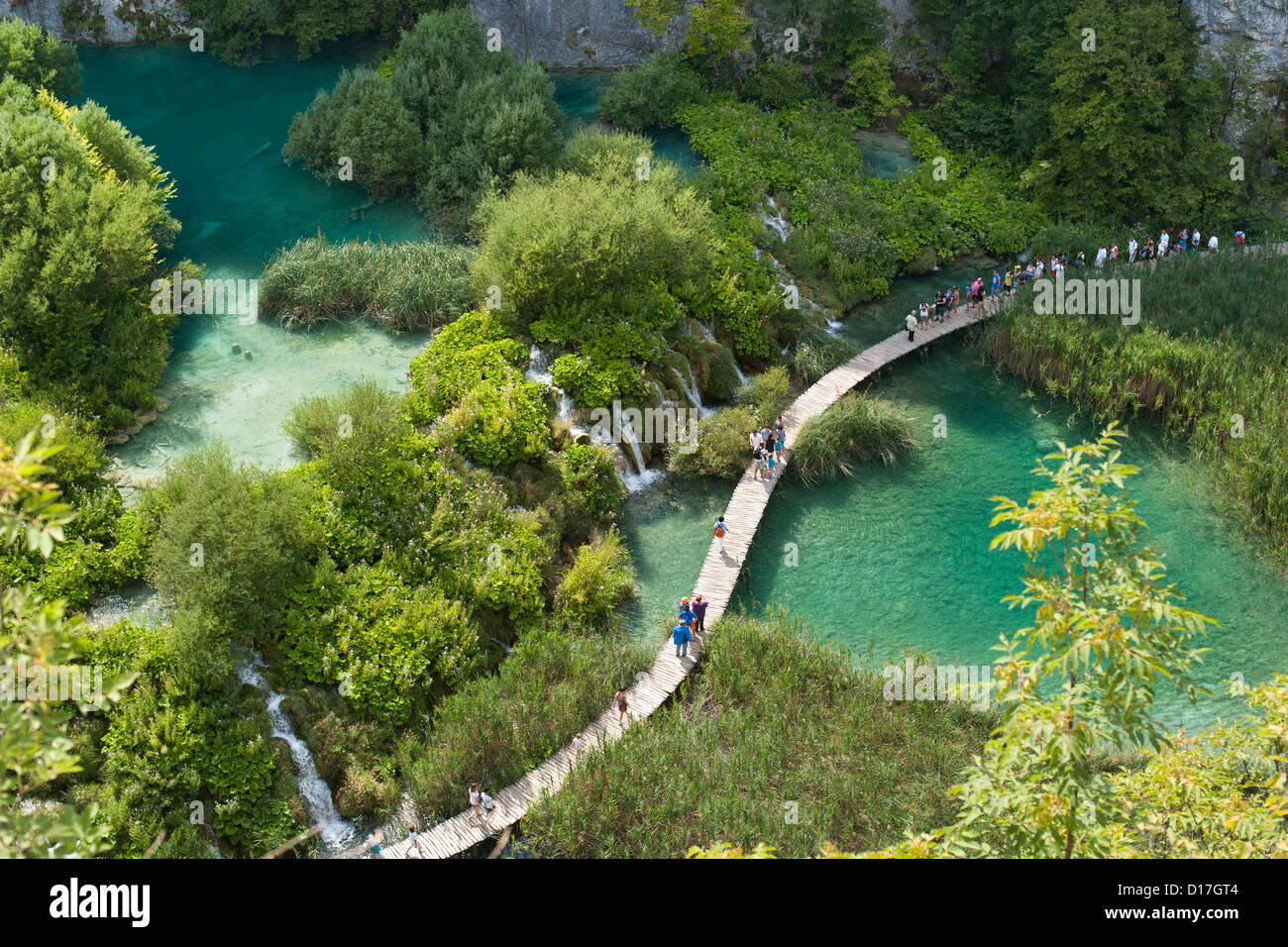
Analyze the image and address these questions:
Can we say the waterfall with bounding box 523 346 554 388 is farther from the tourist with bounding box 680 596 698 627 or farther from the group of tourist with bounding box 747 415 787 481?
the tourist with bounding box 680 596 698 627

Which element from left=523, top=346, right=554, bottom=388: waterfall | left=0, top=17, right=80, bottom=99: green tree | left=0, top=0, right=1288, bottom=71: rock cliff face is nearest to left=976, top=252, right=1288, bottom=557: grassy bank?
left=523, top=346, right=554, bottom=388: waterfall

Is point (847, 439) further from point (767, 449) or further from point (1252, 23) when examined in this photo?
point (1252, 23)

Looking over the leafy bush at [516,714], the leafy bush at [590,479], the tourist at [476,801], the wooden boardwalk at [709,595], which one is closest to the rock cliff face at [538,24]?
the wooden boardwalk at [709,595]

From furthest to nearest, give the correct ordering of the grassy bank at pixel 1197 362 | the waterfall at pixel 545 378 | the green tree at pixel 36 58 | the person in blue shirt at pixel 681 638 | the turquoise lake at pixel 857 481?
the green tree at pixel 36 58, the waterfall at pixel 545 378, the grassy bank at pixel 1197 362, the turquoise lake at pixel 857 481, the person in blue shirt at pixel 681 638

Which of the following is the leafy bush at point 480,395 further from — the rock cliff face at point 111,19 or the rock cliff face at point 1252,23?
the rock cliff face at point 1252,23

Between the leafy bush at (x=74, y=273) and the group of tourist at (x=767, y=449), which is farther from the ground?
the leafy bush at (x=74, y=273)

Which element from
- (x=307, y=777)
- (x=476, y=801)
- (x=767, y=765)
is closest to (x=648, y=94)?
(x=767, y=765)
